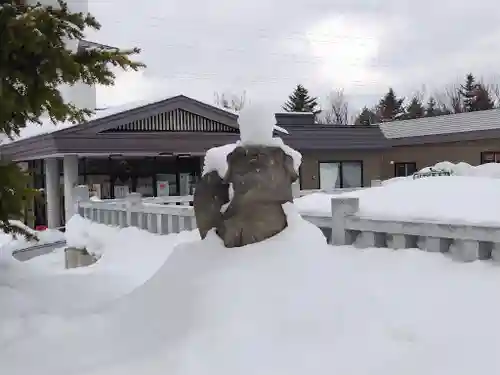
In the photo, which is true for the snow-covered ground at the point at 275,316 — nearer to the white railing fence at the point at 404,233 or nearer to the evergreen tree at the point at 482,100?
the white railing fence at the point at 404,233

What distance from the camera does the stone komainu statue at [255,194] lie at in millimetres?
5332

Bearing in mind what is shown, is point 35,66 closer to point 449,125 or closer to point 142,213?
point 142,213

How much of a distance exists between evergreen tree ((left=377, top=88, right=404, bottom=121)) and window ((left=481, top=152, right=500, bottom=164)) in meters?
39.9

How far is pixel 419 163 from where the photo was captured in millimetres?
26453

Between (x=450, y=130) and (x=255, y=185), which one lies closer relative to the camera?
(x=255, y=185)

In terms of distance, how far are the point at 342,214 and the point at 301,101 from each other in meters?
54.8

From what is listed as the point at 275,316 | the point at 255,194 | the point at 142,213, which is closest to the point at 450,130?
the point at 142,213

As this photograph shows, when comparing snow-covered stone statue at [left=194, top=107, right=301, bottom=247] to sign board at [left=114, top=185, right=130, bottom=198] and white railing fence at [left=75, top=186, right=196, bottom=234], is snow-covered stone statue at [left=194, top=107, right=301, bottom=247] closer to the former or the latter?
white railing fence at [left=75, top=186, right=196, bottom=234]

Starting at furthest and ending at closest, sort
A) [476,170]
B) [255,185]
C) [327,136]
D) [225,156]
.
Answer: [327,136], [476,170], [225,156], [255,185]

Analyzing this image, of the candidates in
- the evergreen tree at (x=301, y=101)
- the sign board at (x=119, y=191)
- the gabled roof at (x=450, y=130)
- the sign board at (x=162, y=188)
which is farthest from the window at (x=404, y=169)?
the evergreen tree at (x=301, y=101)

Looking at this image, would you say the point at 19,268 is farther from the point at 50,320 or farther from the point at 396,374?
the point at 396,374

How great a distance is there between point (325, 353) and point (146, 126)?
14213mm

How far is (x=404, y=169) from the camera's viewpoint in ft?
88.5

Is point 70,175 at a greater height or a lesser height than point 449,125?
lesser
